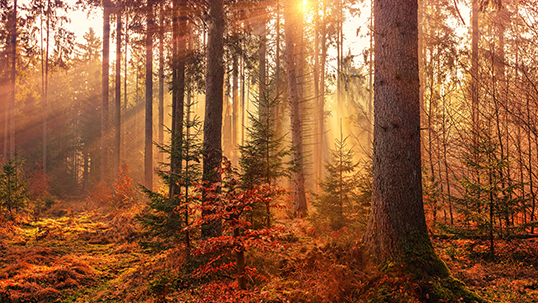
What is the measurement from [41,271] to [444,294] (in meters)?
8.21

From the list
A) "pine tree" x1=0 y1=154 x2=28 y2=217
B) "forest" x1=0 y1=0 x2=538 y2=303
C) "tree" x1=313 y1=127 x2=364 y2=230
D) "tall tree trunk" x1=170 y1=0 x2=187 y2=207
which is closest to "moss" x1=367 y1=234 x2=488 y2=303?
"forest" x1=0 y1=0 x2=538 y2=303

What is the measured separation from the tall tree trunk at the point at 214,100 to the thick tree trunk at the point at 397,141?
413 cm

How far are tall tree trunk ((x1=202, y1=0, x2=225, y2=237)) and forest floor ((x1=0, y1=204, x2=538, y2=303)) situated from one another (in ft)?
6.61

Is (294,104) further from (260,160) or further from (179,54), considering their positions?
(179,54)

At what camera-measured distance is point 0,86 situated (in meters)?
23.5

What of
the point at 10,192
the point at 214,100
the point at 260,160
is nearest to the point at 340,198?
the point at 260,160

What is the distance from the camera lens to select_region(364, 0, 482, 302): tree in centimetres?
466

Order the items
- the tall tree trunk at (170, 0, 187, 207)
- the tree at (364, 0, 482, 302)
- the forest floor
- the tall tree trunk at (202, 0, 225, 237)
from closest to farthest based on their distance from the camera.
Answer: the forest floor, the tree at (364, 0, 482, 302), the tall tree trunk at (202, 0, 225, 237), the tall tree trunk at (170, 0, 187, 207)

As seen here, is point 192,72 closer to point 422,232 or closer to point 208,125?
point 208,125

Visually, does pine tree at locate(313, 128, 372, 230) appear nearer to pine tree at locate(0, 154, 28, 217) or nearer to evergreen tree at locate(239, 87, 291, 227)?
evergreen tree at locate(239, 87, 291, 227)

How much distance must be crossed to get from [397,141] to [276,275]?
322cm

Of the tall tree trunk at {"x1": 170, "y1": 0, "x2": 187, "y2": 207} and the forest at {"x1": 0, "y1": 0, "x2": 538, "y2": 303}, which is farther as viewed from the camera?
the tall tree trunk at {"x1": 170, "y1": 0, "x2": 187, "y2": 207}

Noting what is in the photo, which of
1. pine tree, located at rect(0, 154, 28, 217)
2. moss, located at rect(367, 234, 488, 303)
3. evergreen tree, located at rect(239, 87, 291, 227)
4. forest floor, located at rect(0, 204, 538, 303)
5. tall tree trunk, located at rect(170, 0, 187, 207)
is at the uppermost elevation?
tall tree trunk, located at rect(170, 0, 187, 207)

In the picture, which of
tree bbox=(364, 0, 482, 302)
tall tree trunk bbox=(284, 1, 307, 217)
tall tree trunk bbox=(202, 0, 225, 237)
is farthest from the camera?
tall tree trunk bbox=(284, 1, 307, 217)
